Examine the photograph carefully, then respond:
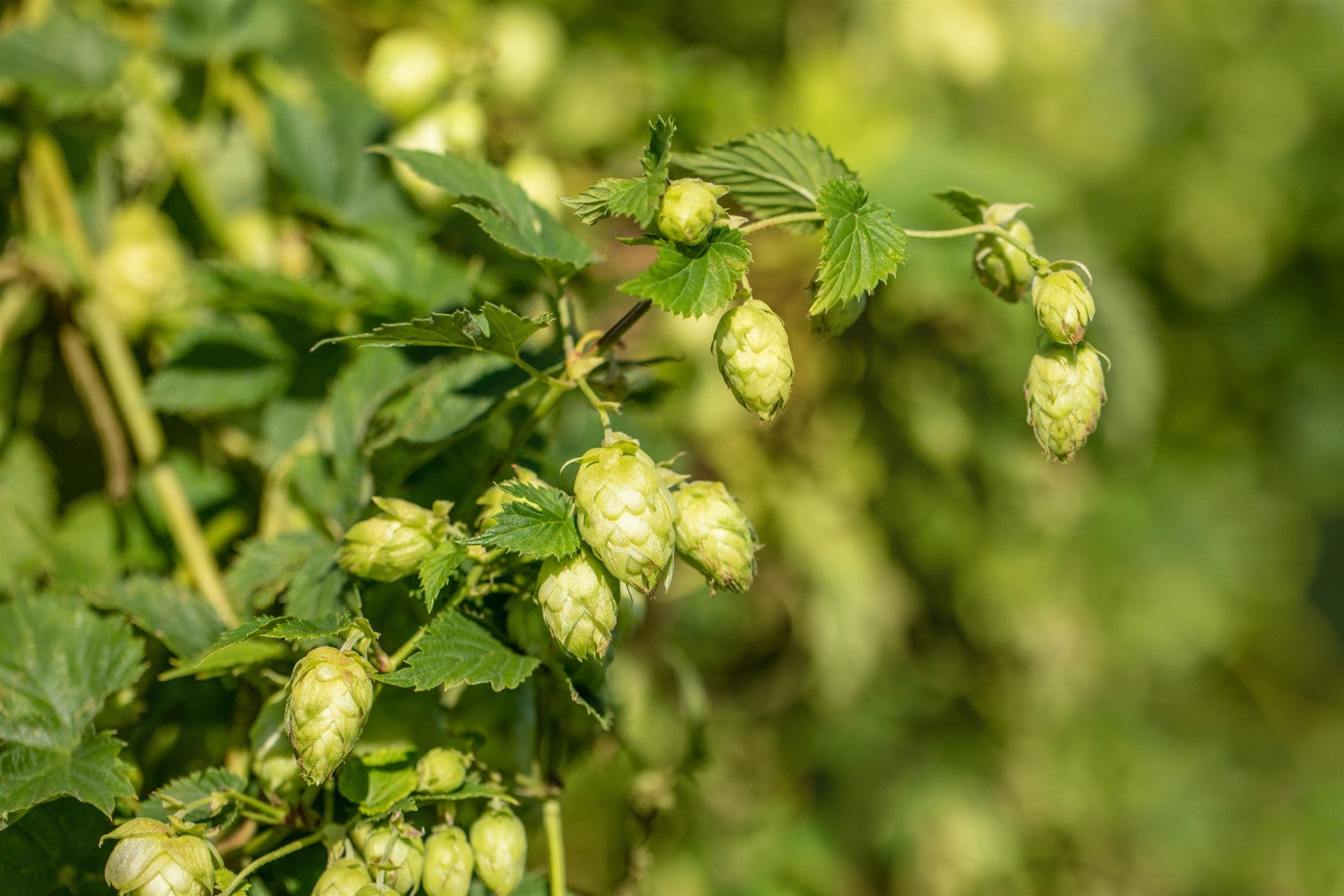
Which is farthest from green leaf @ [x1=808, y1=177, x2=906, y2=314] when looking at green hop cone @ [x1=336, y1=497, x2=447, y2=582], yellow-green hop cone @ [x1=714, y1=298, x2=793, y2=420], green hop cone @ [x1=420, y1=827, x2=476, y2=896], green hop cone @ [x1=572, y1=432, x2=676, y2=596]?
green hop cone @ [x1=420, y1=827, x2=476, y2=896]

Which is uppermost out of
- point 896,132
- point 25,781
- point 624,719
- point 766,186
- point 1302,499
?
point 766,186

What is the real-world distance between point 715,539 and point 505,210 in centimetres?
28

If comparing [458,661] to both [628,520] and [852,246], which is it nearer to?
[628,520]

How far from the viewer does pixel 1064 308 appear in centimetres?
59

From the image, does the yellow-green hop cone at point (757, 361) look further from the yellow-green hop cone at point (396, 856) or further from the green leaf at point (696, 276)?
the yellow-green hop cone at point (396, 856)

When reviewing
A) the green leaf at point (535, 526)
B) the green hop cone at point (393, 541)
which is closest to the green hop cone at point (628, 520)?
the green leaf at point (535, 526)

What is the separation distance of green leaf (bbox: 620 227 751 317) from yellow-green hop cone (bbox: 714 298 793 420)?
18 mm

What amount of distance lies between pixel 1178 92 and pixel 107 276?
247cm

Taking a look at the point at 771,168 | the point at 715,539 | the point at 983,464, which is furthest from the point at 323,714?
the point at 983,464

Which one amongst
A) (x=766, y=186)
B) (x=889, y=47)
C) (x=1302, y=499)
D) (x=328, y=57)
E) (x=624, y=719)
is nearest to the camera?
(x=766, y=186)

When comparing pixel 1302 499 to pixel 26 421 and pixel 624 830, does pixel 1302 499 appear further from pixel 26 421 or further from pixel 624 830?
pixel 26 421

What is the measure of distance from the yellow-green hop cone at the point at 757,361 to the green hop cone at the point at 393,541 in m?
0.20

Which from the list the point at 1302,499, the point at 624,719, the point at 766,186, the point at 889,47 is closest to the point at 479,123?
the point at 766,186

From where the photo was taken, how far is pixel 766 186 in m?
0.70
